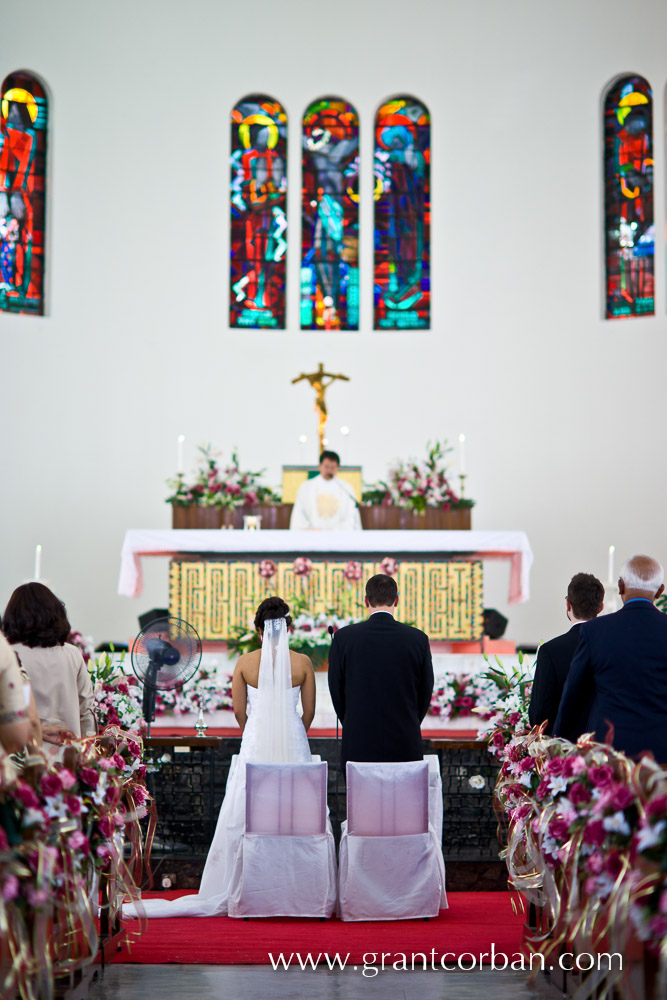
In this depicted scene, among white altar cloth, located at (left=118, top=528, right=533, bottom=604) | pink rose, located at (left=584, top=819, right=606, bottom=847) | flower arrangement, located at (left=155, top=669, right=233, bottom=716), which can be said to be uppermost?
white altar cloth, located at (left=118, top=528, right=533, bottom=604)

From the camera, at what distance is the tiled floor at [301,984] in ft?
13.5

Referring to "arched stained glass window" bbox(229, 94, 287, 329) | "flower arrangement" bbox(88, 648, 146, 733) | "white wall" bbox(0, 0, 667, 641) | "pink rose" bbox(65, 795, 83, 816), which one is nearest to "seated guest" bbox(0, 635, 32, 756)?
"pink rose" bbox(65, 795, 83, 816)

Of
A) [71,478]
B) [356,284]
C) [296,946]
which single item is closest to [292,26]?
[356,284]

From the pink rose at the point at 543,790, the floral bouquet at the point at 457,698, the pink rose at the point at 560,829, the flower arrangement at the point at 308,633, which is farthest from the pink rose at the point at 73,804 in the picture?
the floral bouquet at the point at 457,698

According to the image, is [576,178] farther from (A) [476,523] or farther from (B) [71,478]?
(B) [71,478]

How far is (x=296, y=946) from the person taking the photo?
481 cm

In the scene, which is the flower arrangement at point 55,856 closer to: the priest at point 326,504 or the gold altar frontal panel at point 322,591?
the gold altar frontal panel at point 322,591

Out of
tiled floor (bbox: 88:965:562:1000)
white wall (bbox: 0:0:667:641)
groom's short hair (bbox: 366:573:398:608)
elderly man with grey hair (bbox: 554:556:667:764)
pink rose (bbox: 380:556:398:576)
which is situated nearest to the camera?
elderly man with grey hair (bbox: 554:556:667:764)

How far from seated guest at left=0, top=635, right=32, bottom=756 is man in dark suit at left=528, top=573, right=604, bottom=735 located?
7.14ft

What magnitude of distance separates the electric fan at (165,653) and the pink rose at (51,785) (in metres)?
3.34

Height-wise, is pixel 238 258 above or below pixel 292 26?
below

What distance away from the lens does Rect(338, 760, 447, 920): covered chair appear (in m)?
5.38

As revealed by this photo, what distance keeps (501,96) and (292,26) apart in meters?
2.63

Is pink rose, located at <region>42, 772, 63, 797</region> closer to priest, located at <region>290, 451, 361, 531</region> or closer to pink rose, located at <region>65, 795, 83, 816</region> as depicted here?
pink rose, located at <region>65, 795, 83, 816</region>
